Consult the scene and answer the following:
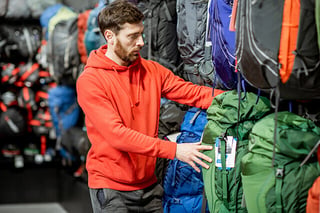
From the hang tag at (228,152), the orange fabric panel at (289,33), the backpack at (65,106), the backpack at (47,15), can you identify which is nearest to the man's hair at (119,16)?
the hang tag at (228,152)

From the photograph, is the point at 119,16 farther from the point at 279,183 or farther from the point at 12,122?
the point at 12,122

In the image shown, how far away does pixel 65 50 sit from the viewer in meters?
5.57

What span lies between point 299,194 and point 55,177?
4.72m

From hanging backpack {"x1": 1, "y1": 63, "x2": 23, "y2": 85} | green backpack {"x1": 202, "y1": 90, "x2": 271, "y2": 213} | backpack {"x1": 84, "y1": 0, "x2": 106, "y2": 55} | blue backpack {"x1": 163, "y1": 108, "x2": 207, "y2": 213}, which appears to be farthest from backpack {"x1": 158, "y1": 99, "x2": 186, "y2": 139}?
hanging backpack {"x1": 1, "y1": 63, "x2": 23, "y2": 85}

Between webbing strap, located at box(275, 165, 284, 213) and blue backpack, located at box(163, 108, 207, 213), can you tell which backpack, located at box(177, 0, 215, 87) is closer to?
blue backpack, located at box(163, 108, 207, 213)

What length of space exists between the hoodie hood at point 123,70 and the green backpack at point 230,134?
0.40m

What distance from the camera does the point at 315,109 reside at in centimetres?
255

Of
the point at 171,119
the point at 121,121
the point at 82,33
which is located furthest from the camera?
the point at 82,33

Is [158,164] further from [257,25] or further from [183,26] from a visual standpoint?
[257,25]

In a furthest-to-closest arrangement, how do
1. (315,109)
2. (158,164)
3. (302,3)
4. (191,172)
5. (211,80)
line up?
(158,164), (191,172), (211,80), (315,109), (302,3)

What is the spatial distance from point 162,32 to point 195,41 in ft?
1.80

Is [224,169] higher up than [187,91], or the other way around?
[187,91]

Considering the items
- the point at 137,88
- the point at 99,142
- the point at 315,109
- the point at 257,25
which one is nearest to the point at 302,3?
the point at 257,25

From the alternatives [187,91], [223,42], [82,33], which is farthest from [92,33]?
[223,42]
